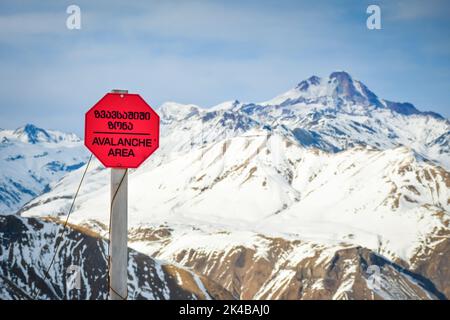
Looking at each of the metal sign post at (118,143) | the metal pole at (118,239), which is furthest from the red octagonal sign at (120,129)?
the metal pole at (118,239)

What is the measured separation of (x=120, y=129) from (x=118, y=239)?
5.08ft

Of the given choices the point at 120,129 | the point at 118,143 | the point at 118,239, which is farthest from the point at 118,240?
the point at 120,129

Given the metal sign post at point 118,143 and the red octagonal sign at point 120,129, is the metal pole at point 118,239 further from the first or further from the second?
the red octagonal sign at point 120,129

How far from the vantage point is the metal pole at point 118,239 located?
10.9 meters

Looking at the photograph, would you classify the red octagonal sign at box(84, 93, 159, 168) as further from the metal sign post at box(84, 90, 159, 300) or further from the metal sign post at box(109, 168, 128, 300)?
the metal sign post at box(109, 168, 128, 300)

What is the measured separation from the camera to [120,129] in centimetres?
1114

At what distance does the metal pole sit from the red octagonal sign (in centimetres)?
29

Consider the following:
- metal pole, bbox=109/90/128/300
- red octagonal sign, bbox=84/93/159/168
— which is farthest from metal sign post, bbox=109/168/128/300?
red octagonal sign, bbox=84/93/159/168

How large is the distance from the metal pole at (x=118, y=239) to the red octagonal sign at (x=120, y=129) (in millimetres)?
287
